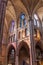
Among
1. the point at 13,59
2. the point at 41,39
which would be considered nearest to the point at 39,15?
the point at 41,39

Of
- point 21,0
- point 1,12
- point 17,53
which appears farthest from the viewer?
point 17,53

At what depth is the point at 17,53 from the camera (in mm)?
23969

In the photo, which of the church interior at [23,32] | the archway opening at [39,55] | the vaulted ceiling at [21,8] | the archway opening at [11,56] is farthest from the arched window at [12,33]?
the archway opening at [39,55]

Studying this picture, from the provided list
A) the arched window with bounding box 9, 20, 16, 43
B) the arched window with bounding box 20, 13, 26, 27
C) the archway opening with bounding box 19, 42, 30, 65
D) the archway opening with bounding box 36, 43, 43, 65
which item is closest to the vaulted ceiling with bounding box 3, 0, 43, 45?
Answer: the arched window with bounding box 20, 13, 26, 27

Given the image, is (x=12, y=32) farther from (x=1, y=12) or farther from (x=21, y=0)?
(x=1, y=12)

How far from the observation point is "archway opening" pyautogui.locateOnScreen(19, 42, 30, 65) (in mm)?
24062

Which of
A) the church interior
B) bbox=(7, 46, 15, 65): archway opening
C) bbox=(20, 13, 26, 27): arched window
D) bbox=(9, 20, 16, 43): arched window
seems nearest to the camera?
the church interior

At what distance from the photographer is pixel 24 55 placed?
24422 millimetres

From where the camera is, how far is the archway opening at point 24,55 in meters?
24.1

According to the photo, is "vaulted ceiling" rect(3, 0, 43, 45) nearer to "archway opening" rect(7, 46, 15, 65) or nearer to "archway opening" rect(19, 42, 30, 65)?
"archway opening" rect(7, 46, 15, 65)

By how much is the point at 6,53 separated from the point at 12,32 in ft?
11.5

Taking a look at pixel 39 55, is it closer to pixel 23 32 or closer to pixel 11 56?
pixel 23 32

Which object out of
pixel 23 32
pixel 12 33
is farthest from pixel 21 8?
pixel 12 33

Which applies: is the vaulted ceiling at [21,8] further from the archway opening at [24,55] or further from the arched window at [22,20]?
the archway opening at [24,55]
